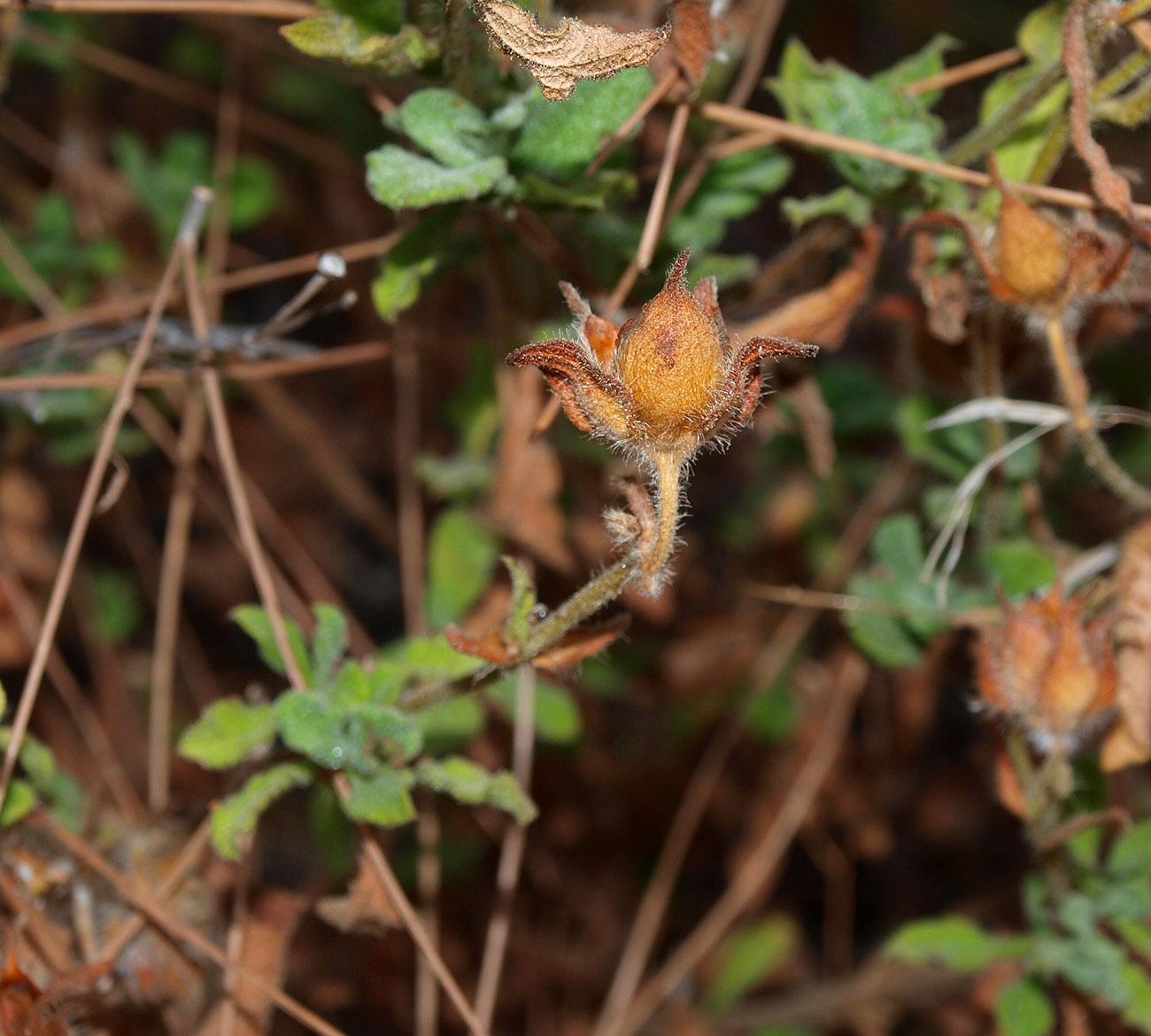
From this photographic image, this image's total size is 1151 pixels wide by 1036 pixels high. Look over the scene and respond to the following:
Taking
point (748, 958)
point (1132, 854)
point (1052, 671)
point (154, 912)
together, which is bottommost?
point (748, 958)

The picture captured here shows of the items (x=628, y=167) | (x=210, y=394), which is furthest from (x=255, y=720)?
(x=628, y=167)

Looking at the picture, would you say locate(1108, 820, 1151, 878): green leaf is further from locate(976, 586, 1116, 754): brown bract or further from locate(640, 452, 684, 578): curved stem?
locate(640, 452, 684, 578): curved stem

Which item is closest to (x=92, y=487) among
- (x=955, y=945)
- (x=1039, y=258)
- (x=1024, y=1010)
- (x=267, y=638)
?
(x=267, y=638)

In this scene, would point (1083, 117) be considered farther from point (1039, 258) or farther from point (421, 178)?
point (421, 178)

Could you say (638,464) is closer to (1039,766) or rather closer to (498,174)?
(498,174)

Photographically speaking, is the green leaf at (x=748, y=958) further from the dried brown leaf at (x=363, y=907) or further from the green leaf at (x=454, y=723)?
the dried brown leaf at (x=363, y=907)

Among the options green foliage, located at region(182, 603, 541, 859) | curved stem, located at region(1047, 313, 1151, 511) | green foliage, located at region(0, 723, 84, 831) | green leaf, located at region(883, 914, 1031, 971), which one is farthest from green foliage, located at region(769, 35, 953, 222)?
green foliage, located at region(0, 723, 84, 831)
